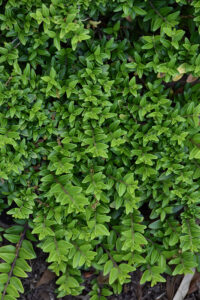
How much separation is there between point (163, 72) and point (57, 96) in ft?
3.28

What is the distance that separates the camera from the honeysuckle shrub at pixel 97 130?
306 cm

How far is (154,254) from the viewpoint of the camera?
3545mm

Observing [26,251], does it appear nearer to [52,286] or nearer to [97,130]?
[52,286]

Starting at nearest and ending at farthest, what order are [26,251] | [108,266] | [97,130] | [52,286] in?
[97,130]
[26,251]
[108,266]
[52,286]

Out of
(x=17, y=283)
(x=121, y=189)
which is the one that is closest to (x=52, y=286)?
(x=17, y=283)

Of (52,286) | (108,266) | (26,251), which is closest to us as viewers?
(26,251)

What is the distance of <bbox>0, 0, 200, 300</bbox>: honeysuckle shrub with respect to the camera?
3059 mm

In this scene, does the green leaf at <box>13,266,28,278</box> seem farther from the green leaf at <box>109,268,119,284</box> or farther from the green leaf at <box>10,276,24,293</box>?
the green leaf at <box>109,268,119,284</box>

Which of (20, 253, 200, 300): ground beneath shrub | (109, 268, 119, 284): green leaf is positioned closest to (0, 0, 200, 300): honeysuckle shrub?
(109, 268, 119, 284): green leaf

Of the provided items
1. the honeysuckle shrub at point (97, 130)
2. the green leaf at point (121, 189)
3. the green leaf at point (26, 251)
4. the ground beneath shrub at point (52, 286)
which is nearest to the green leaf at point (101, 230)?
the honeysuckle shrub at point (97, 130)

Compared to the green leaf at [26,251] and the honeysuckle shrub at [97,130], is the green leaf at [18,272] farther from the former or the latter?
the green leaf at [26,251]

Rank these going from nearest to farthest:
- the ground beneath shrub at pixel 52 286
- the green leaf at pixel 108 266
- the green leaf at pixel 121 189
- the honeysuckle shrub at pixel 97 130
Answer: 1. the honeysuckle shrub at pixel 97 130
2. the green leaf at pixel 121 189
3. the green leaf at pixel 108 266
4. the ground beneath shrub at pixel 52 286

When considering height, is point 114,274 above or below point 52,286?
above

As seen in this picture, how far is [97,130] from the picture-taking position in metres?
3.16
